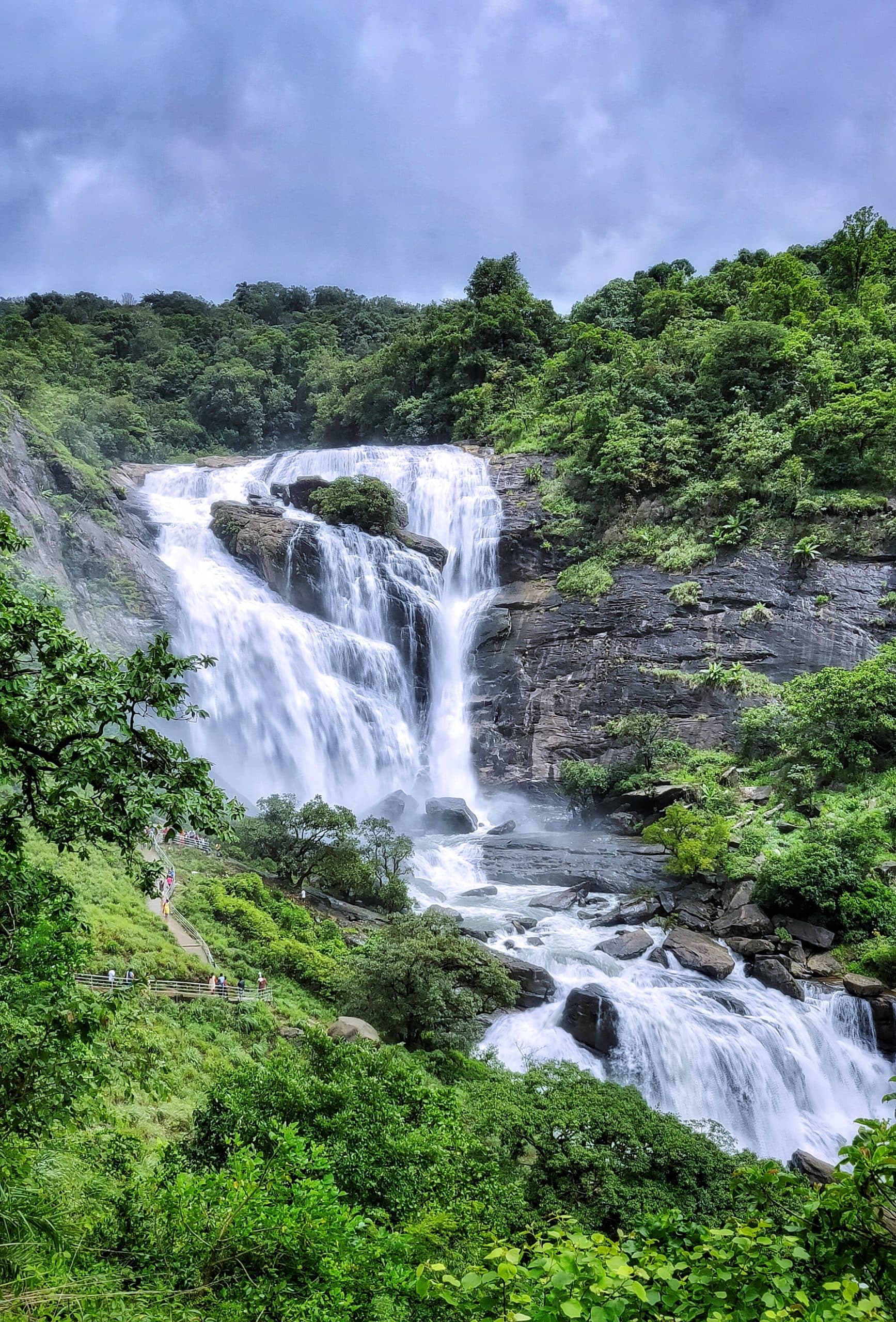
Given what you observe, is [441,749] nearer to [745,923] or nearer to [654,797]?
[654,797]

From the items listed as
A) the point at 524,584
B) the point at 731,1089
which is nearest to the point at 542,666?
the point at 524,584

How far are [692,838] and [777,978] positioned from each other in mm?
5081

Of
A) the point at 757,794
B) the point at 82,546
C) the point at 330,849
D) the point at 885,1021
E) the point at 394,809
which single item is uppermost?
the point at 82,546

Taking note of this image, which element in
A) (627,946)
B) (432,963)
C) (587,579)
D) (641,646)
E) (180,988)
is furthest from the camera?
(587,579)

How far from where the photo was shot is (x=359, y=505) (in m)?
34.8

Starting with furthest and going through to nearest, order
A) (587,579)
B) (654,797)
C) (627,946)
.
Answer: (587,579) → (654,797) → (627,946)

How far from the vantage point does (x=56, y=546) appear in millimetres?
29031

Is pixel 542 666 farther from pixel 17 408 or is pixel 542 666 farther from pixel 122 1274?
pixel 122 1274

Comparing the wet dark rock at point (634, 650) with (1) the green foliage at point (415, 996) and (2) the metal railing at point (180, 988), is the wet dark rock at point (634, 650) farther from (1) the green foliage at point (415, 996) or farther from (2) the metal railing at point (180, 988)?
(2) the metal railing at point (180, 988)

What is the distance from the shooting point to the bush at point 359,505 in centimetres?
3488

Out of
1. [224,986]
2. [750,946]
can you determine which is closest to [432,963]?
[224,986]

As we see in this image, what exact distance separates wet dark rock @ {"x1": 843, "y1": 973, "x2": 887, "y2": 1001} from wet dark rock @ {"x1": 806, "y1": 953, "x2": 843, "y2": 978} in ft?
1.98

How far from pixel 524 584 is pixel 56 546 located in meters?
20.6

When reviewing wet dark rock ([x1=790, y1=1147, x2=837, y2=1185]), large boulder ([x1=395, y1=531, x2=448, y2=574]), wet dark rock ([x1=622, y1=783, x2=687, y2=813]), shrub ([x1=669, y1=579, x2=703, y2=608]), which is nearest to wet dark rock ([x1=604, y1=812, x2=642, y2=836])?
wet dark rock ([x1=622, y1=783, x2=687, y2=813])
